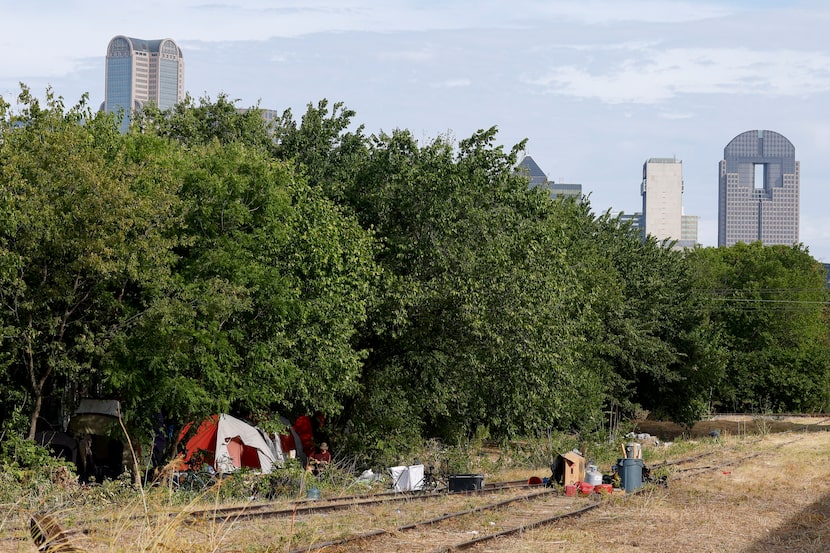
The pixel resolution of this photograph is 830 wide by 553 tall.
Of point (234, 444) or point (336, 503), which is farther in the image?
point (234, 444)

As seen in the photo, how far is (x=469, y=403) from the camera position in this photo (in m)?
32.3

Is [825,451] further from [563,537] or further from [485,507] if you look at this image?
[563,537]

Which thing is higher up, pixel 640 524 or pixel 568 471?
pixel 640 524

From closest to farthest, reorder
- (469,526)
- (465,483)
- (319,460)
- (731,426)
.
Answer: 1. (469,526)
2. (465,483)
3. (319,460)
4. (731,426)

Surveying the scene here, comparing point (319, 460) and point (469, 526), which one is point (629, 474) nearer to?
point (469, 526)

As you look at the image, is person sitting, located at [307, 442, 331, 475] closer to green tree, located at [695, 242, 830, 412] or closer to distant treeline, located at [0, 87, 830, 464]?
distant treeline, located at [0, 87, 830, 464]

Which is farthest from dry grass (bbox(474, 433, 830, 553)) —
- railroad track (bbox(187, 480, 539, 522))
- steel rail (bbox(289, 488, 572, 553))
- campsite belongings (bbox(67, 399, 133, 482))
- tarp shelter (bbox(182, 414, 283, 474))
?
campsite belongings (bbox(67, 399, 133, 482))

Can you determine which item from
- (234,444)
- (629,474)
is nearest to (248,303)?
(234,444)

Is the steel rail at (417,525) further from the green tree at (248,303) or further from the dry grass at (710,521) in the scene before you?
the green tree at (248,303)

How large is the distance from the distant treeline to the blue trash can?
24.6 ft

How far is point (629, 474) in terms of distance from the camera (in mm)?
21781

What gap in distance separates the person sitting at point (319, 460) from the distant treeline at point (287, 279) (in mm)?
1131

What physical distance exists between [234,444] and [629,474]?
11.3 metres

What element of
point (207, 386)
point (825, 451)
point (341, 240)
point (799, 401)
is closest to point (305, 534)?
point (207, 386)
